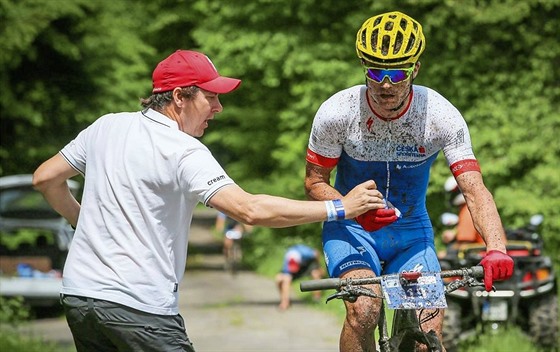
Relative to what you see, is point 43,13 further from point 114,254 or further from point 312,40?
point 114,254

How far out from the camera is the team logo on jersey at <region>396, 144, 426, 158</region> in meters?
6.43

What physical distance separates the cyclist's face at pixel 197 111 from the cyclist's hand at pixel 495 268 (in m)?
1.43

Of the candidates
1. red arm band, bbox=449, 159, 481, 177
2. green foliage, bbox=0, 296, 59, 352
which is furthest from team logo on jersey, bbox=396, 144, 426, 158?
green foliage, bbox=0, 296, 59, 352

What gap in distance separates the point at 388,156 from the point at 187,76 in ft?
4.78

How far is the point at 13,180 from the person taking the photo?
56.0 ft

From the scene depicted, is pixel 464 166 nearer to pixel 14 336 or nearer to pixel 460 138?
pixel 460 138

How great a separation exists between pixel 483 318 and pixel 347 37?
8.92 metres

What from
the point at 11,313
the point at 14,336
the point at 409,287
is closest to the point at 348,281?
the point at 409,287

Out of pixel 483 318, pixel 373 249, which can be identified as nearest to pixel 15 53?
pixel 483 318

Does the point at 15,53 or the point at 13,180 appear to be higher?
the point at 15,53

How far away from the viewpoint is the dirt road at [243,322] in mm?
13672

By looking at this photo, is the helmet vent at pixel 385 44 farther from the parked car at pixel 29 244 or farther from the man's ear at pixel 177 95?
the parked car at pixel 29 244

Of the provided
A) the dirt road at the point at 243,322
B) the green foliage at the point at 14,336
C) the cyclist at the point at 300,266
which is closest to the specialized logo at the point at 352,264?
the green foliage at the point at 14,336

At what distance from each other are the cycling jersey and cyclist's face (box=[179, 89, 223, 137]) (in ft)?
3.30
